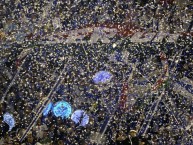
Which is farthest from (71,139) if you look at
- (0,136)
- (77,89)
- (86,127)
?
(0,136)

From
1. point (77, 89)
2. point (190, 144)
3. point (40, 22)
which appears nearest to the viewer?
point (190, 144)

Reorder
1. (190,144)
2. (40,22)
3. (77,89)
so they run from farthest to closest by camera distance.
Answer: (40,22) → (77,89) → (190,144)

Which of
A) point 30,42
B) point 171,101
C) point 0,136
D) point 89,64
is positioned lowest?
point 171,101

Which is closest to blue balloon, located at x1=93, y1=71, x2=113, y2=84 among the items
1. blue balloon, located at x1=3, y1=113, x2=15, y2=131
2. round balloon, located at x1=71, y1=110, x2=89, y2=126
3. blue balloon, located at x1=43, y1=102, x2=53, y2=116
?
round balloon, located at x1=71, y1=110, x2=89, y2=126

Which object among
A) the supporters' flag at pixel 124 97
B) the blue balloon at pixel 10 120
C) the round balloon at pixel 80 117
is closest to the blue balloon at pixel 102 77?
the supporters' flag at pixel 124 97

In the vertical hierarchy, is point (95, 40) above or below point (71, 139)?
above

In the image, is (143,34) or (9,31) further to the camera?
(9,31)

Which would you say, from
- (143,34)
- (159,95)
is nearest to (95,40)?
(143,34)

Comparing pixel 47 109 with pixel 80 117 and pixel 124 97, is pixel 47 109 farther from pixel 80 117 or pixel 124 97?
pixel 124 97

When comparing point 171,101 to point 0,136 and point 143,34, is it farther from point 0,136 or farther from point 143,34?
point 0,136
